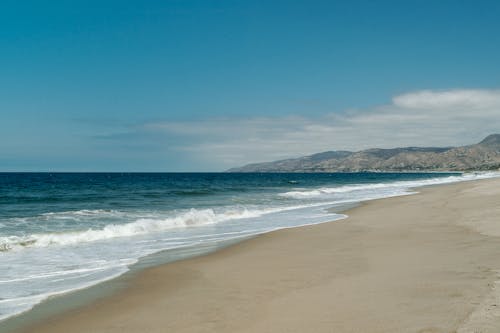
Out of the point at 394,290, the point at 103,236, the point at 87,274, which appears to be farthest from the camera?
the point at 103,236

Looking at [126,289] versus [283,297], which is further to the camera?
[126,289]

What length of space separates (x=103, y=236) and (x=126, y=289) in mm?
8380

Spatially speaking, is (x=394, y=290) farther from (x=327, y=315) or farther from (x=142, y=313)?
(x=142, y=313)

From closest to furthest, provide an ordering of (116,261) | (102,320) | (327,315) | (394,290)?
(327,315) < (102,320) < (394,290) < (116,261)

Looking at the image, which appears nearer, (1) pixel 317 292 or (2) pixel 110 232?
(1) pixel 317 292

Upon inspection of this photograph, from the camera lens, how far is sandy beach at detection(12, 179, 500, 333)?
→ 560 cm

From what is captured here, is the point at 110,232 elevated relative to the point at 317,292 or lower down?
lower down

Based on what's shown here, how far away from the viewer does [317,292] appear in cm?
711

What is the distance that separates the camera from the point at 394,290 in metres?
6.90

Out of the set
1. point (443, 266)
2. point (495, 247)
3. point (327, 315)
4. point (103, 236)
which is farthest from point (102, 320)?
point (103, 236)

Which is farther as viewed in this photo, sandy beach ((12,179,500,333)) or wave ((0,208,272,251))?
wave ((0,208,272,251))

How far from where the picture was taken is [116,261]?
439 inches

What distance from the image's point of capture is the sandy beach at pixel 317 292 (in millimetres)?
5602

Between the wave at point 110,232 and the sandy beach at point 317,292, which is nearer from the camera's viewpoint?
the sandy beach at point 317,292
